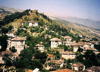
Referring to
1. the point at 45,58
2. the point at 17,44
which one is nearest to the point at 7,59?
the point at 17,44

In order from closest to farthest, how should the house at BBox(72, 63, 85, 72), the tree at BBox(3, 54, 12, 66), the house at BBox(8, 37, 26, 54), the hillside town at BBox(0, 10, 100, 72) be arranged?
the tree at BBox(3, 54, 12, 66) < the hillside town at BBox(0, 10, 100, 72) < the house at BBox(72, 63, 85, 72) < the house at BBox(8, 37, 26, 54)

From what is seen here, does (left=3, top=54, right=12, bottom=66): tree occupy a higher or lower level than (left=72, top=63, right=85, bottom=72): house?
higher

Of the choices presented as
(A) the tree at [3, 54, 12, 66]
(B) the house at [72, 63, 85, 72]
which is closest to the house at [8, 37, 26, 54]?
(A) the tree at [3, 54, 12, 66]

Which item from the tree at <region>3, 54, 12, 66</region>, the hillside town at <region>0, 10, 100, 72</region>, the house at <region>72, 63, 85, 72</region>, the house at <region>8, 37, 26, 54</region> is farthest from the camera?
the house at <region>8, 37, 26, 54</region>

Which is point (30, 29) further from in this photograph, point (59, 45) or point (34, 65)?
point (34, 65)

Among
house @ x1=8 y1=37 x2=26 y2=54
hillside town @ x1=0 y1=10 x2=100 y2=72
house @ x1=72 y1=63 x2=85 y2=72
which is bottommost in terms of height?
house @ x1=72 y1=63 x2=85 y2=72

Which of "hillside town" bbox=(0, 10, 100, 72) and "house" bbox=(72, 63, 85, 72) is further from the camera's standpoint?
"house" bbox=(72, 63, 85, 72)

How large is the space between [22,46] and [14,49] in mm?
2142

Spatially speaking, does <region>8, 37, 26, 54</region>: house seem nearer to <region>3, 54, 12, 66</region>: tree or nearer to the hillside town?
the hillside town

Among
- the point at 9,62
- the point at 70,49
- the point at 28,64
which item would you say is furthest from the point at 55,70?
the point at 70,49

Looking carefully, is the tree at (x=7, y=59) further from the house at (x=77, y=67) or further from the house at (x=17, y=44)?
the house at (x=77, y=67)

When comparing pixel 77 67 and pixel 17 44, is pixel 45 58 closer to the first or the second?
pixel 17 44

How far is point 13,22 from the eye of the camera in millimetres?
56844

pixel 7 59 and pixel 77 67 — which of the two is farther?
pixel 77 67
